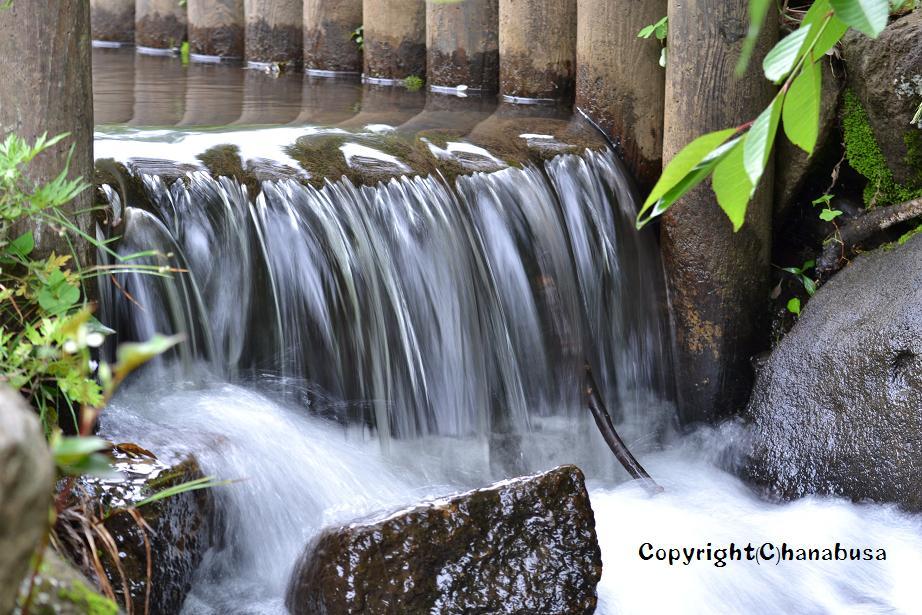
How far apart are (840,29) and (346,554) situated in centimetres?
222

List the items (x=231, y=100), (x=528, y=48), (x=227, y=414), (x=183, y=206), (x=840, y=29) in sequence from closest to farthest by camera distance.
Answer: (x=840, y=29) → (x=227, y=414) → (x=183, y=206) → (x=528, y=48) → (x=231, y=100)

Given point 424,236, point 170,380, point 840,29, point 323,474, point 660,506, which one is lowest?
point 660,506

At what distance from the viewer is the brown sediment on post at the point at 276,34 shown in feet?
26.9

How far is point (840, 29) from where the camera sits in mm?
862

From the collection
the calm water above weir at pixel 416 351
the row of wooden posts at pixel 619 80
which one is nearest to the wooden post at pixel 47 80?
the row of wooden posts at pixel 619 80

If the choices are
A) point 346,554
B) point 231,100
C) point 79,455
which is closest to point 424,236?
point 346,554

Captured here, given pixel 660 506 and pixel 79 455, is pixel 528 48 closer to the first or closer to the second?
pixel 660 506

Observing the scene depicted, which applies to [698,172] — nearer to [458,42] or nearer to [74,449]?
[74,449]

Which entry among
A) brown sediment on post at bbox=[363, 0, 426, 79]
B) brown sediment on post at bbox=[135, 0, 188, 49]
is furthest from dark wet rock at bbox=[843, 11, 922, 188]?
brown sediment on post at bbox=[135, 0, 188, 49]

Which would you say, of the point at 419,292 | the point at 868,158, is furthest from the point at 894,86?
the point at 419,292

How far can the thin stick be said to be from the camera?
4207 millimetres

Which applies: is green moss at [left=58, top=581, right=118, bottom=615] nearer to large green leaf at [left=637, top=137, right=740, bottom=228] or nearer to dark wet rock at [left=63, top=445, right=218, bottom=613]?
large green leaf at [left=637, top=137, right=740, bottom=228]

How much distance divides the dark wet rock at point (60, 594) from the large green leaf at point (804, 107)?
3.48 feet

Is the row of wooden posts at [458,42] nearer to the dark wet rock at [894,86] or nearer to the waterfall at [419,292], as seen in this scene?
the waterfall at [419,292]
